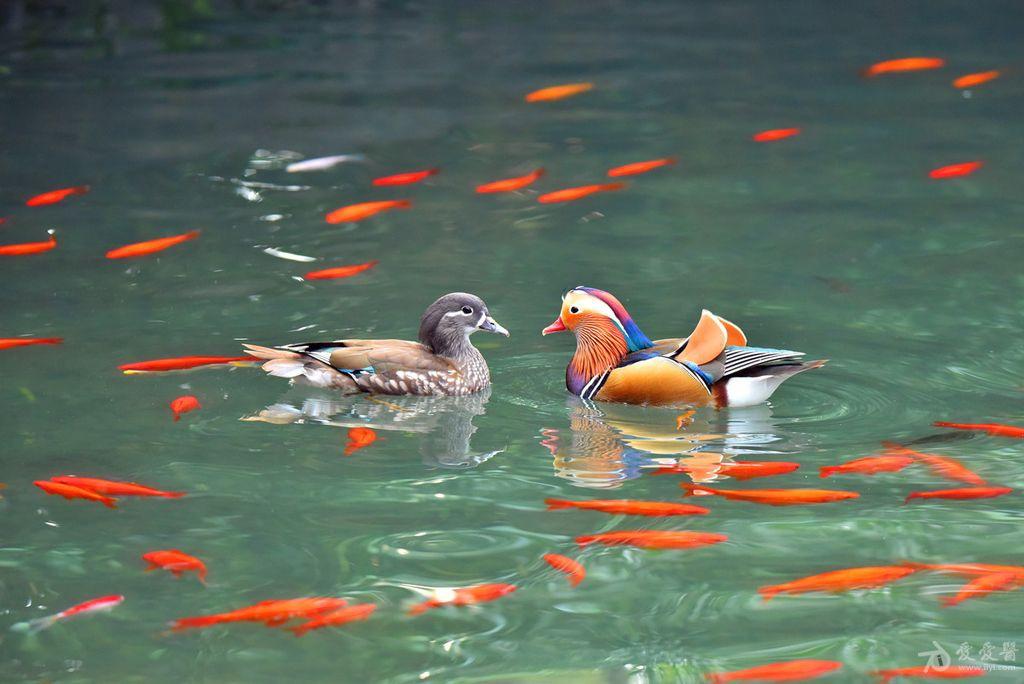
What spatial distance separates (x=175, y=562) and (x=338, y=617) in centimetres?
72

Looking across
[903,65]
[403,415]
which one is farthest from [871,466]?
[903,65]

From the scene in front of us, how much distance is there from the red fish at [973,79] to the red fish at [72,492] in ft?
27.6

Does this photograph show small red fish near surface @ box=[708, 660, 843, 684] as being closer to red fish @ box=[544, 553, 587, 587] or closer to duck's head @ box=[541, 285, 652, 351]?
red fish @ box=[544, 553, 587, 587]

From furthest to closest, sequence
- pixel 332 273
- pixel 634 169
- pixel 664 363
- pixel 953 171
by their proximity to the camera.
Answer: pixel 634 169 → pixel 953 171 → pixel 332 273 → pixel 664 363

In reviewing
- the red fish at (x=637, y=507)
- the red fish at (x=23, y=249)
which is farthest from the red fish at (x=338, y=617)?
the red fish at (x=23, y=249)

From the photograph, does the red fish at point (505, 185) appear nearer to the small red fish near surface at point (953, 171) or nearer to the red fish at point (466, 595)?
the small red fish near surface at point (953, 171)

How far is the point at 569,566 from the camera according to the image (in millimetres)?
5258

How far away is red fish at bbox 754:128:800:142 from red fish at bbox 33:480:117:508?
659 centimetres

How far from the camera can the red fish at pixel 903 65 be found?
12.8 meters

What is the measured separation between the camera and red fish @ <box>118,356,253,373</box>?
7.25 m

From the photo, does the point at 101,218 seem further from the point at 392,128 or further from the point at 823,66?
the point at 823,66

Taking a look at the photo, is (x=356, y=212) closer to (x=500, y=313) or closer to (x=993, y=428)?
(x=500, y=313)

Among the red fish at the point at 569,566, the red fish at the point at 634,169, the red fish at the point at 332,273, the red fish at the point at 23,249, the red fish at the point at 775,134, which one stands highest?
the red fish at the point at 775,134

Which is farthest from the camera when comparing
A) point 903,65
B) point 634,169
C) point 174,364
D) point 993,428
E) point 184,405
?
point 903,65
